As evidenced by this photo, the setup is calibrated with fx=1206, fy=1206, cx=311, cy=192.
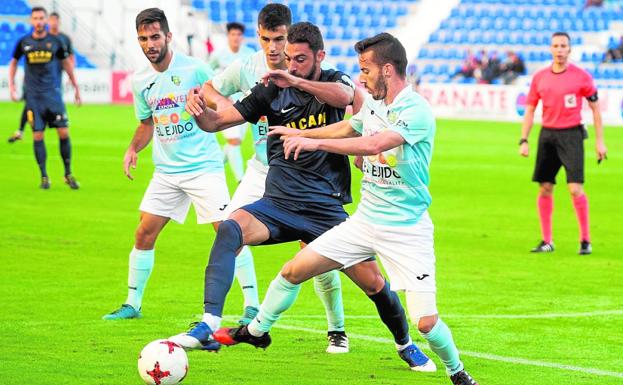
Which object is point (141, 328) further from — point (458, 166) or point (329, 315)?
point (458, 166)

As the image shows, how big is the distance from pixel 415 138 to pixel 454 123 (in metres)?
29.0

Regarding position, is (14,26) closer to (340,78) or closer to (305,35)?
(340,78)

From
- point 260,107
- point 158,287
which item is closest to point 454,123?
point 158,287

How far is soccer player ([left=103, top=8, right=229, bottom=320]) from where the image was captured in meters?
8.73

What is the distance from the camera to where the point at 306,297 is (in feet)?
33.2

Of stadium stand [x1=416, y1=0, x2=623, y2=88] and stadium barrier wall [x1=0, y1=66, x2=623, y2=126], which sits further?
stadium stand [x1=416, y1=0, x2=623, y2=88]

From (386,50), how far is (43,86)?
12.1m

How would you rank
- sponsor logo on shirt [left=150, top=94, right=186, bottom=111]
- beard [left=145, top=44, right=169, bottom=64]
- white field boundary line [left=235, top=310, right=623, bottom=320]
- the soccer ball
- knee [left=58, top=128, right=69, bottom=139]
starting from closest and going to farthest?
1. the soccer ball
2. beard [left=145, top=44, right=169, bottom=64]
3. sponsor logo on shirt [left=150, top=94, right=186, bottom=111]
4. white field boundary line [left=235, top=310, right=623, bottom=320]
5. knee [left=58, top=128, right=69, bottom=139]

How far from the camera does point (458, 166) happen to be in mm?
22703

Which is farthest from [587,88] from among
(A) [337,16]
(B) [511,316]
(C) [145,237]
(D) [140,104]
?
(A) [337,16]

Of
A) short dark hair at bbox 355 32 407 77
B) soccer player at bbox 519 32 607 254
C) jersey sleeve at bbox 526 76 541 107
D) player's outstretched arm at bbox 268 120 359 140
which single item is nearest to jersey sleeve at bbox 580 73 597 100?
soccer player at bbox 519 32 607 254

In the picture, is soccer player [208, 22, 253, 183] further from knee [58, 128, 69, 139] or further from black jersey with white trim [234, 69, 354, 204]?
black jersey with white trim [234, 69, 354, 204]

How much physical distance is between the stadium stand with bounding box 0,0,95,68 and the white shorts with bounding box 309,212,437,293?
115 ft

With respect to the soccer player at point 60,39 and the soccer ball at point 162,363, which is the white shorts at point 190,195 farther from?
the soccer player at point 60,39
